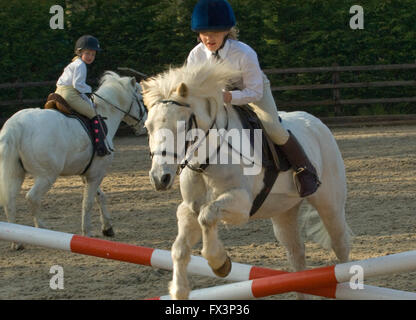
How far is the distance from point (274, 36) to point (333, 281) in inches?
558

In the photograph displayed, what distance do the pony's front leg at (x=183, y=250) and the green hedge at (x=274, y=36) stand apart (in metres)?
13.1

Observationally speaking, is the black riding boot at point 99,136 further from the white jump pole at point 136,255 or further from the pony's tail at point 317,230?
the white jump pole at point 136,255

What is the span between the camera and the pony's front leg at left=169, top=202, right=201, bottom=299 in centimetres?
408

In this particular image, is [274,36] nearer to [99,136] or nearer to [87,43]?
[87,43]

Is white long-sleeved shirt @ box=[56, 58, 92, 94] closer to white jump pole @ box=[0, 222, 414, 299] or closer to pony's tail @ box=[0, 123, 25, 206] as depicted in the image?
pony's tail @ box=[0, 123, 25, 206]

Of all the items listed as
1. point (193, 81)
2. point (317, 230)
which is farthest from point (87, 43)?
point (193, 81)

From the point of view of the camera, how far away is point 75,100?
807 centimetres

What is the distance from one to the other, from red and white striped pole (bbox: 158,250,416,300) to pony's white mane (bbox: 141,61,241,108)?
1.13 metres

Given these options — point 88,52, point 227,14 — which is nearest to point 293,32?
point 88,52

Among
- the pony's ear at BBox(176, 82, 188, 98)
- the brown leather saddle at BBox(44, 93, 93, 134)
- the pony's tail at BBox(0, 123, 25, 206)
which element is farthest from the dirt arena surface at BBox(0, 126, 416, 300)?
the pony's ear at BBox(176, 82, 188, 98)

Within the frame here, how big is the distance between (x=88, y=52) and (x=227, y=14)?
4.14 m
